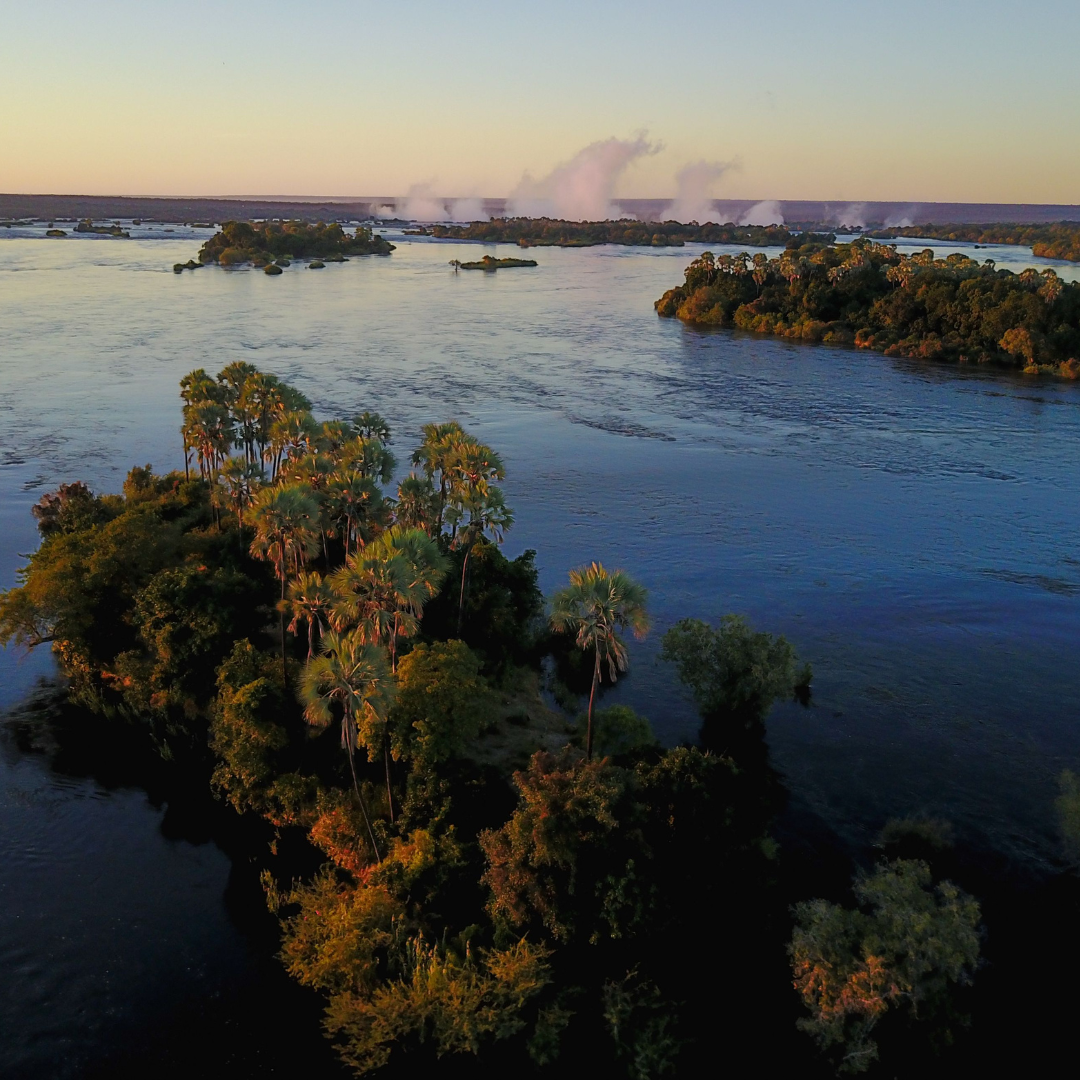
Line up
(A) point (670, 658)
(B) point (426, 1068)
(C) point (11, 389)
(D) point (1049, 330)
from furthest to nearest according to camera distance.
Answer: (D) point (1049, 330) < (C) point (11, 389) < (A) point (670, 658) < (B) point (426, 1068)

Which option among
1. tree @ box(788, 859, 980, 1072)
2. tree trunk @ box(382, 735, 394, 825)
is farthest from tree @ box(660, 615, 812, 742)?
tree trunk @ box(382, 735, 394, 825)

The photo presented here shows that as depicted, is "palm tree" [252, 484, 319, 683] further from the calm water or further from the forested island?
the forested island

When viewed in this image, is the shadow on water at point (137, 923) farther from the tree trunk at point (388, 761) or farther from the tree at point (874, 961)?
the tree at point (874, 961)

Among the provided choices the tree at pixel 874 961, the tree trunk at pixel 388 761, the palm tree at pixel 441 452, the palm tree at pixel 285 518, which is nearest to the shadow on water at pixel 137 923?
the tree trunk at pixel 388 761

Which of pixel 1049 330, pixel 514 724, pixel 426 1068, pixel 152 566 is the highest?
pixel 1049 330

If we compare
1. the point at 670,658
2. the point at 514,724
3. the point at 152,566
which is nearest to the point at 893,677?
the point at 670,658

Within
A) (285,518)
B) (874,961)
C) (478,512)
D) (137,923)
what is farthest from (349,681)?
(874,961)

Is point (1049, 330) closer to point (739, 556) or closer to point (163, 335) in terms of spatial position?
point (739, 556)

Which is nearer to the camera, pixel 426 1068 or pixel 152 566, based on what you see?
pixel 426 1068
